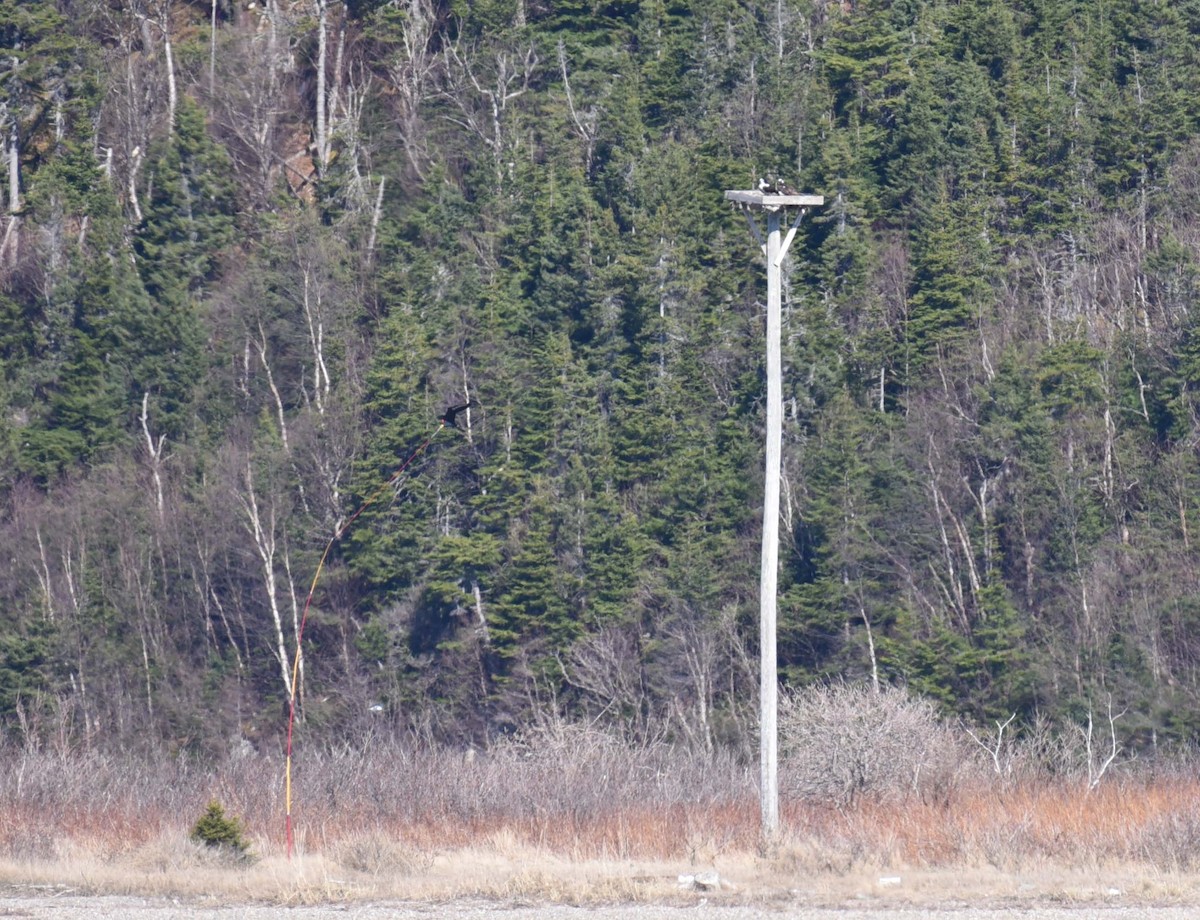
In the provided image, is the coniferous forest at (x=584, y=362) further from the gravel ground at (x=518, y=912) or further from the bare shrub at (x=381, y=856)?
the gravel ground at (x=518, y=912)

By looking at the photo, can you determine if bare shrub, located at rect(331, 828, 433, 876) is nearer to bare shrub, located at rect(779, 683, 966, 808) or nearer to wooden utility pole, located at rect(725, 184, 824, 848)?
wooden utility pole, located at rect(725, 184, 824, 848)

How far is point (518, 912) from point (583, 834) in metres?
3.68

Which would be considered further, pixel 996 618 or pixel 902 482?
pixel 902 482

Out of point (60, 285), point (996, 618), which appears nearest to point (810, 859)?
point (996, 618)

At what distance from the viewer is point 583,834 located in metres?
15.1

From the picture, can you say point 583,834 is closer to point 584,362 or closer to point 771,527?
point 771,527

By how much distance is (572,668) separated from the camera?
123 feet

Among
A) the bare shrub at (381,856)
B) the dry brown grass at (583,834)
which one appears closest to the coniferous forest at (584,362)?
the dry brown grass at (583,834)

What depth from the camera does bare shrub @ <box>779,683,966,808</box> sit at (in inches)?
694

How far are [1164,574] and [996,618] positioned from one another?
3.73 m

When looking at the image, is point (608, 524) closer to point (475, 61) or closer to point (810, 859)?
point (475, 61)

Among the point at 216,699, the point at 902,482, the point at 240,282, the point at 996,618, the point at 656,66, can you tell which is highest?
the point at 656,66

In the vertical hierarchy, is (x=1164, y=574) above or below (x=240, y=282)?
below

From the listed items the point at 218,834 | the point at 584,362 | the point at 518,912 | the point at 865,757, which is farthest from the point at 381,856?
the point at 584,362
